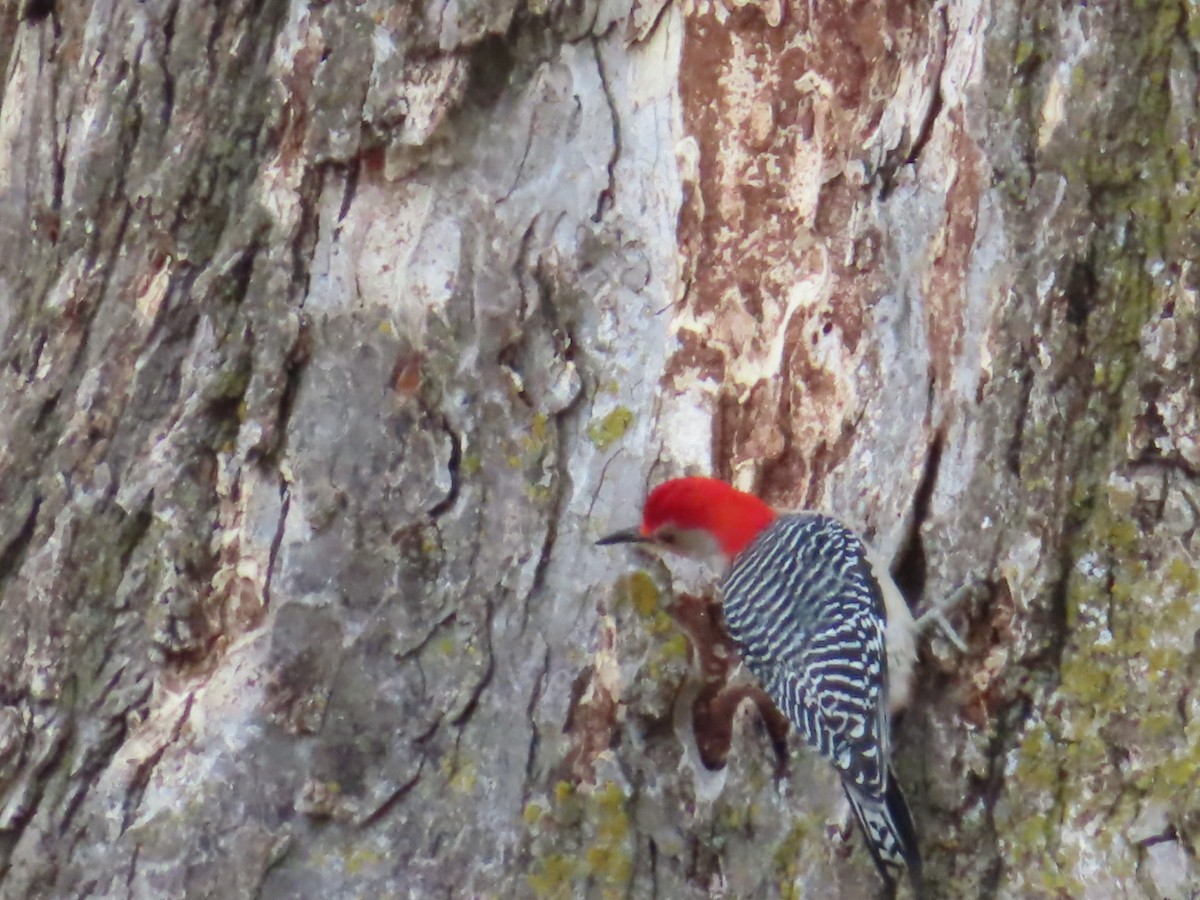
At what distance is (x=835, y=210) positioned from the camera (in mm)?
2830

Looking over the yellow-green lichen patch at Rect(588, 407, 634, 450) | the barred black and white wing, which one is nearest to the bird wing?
the barred black and white wing

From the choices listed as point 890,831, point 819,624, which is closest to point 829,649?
point 819,624

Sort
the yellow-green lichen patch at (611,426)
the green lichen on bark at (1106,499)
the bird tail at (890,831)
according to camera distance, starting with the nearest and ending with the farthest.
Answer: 1. the green lichen on bark at (1106,499)
2. the bird tail at (890,831)
3. the yellow-green lichen patch at (611,426)

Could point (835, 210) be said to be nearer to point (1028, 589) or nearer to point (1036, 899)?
point (1028, 589)

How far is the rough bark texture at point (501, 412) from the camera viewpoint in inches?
98.3

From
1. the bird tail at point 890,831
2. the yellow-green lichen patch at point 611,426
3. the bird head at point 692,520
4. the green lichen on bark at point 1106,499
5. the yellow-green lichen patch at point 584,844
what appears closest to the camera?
the green lichen on bark at point 1106,499

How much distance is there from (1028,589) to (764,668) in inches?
23.9

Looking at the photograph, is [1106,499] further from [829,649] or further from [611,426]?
[611,426]

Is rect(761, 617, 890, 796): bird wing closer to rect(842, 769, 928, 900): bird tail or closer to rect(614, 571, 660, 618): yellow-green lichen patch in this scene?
rect(842, 769, 928, 900): bird tail

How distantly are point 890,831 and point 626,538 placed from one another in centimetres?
82

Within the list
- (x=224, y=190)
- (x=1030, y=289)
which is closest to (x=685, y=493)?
(x=1030, y=289)

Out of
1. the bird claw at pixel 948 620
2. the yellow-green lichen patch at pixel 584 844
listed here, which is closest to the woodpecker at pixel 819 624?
the bird claw at pixel 948 620

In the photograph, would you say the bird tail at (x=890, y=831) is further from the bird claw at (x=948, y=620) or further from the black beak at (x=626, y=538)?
the black beak at (x=626, y=538)

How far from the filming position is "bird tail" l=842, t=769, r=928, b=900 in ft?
7.95
